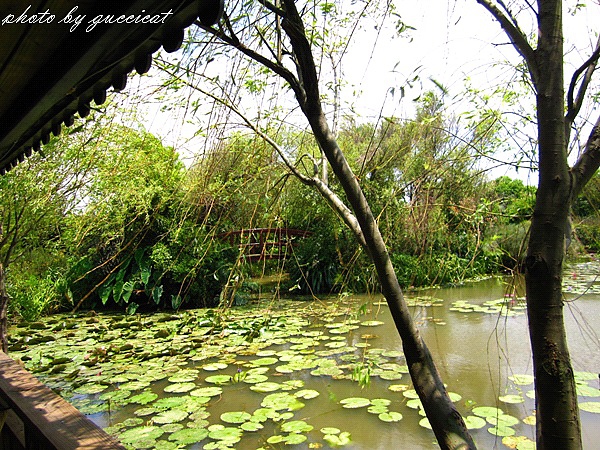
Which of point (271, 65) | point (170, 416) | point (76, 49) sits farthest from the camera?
point (170, 416)

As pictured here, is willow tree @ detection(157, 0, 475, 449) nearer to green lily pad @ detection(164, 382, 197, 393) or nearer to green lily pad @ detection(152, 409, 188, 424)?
green lily pad @ detection(152, 409, 188, 424)

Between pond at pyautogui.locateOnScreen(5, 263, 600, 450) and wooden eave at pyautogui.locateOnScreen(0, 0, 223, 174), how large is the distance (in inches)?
39.9

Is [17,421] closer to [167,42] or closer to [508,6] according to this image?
[167,42]

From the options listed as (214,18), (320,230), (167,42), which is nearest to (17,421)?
(167,42)

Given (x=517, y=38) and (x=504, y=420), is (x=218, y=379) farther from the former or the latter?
(x=517, y=38)

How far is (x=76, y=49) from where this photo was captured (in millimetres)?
946

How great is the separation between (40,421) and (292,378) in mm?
2808

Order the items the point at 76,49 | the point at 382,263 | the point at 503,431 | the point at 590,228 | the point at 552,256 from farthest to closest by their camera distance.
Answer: the point at 503,431 → the point at 590,228 → the point at 382,263 → the point at 552,256 → the point at 76,49

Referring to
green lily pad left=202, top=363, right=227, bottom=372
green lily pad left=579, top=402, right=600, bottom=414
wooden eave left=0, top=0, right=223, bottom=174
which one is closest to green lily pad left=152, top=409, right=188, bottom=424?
green lily pad left=202, top=363, right=227, bottom=372

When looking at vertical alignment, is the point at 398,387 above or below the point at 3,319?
below

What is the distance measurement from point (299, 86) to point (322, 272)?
24.1ft

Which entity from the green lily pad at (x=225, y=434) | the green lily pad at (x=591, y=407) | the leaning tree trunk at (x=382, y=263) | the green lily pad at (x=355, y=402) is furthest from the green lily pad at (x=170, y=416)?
the green lily pad at (x=591, y=407)

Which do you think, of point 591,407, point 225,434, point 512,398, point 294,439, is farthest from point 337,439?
point 591,407

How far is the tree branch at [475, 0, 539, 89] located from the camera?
3.70 feet
